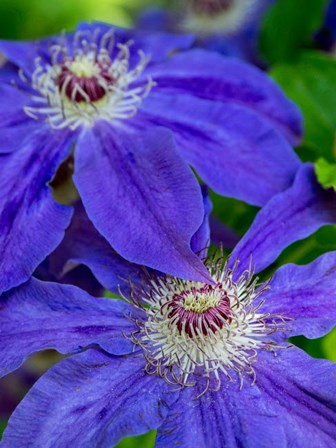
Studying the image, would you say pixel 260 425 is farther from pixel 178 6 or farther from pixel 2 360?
pixel 178 6

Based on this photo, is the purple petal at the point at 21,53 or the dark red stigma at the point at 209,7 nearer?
the purple petal at the point at 21,53

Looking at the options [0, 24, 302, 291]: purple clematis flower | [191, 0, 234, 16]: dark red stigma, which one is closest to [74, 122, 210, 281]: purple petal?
[0, 24, 302, 291]: purple clematis flower

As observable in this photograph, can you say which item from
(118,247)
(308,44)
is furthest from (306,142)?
(118,247)

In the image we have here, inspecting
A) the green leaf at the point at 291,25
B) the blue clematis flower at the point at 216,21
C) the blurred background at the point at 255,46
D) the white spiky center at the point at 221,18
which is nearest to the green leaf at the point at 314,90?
the blurred background at the point at 255,46

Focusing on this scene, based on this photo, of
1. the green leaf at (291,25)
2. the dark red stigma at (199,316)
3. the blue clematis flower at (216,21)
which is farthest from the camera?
the blue clematis flower at (216,21)

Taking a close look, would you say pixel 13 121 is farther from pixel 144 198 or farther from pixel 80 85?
pixel 144 198

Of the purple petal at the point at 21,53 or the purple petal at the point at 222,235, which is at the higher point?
the purple petal at the point at 21,53

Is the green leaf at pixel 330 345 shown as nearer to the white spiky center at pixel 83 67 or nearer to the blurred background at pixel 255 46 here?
the blurred background at pixel 255 46
